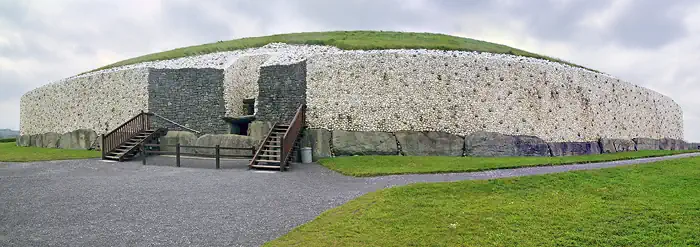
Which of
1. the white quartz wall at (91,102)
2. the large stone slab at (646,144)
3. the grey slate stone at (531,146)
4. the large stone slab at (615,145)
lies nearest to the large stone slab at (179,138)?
the white quartz wall at (91,102)

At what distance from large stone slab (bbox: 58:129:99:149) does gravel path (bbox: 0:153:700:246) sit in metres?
9.00

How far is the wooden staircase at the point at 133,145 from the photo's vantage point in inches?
774

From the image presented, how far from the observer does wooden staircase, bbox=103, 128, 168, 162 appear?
19672 millimetres

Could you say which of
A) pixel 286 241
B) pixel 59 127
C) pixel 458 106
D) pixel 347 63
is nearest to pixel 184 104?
pixel 347 63

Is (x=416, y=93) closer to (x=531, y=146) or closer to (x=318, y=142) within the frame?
(x=318, y=142)

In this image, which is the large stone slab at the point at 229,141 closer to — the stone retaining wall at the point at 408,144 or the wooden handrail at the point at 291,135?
the wooden handrail at the point at 291,135

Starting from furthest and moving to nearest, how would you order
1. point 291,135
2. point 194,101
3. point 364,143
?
point 194,101 < point 364,143 < point 291,135

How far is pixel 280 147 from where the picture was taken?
16.5 m

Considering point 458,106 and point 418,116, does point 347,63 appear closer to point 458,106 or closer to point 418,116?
point 418,116

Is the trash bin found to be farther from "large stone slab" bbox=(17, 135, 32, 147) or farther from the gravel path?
"large stone slab" bbox=(17, 135, 32, 147)

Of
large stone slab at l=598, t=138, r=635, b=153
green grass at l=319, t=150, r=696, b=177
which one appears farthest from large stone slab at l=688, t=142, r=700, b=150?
green grass at l=319, t=150, r=696, b=177

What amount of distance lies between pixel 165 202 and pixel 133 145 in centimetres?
1190

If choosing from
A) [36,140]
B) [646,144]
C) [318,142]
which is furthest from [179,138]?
[646,144]

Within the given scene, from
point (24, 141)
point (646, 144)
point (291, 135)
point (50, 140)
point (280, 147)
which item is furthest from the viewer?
point (24, 141)
